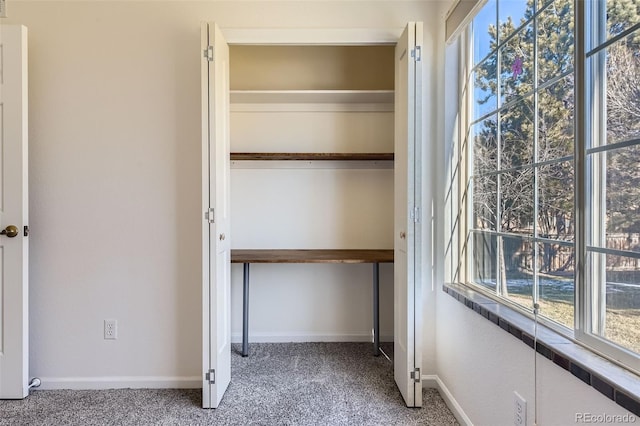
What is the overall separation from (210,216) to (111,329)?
101cm

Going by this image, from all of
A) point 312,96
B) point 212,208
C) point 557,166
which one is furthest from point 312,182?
point 557,166

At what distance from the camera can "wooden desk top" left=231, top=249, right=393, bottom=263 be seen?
234cm

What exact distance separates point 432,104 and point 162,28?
1704 mm

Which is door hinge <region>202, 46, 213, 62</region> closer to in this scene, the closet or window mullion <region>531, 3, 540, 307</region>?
the closet

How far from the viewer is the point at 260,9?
2154 mm

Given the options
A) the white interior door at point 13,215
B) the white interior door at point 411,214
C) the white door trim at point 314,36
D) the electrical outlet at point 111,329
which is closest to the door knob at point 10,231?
the white interior door at point 13,215

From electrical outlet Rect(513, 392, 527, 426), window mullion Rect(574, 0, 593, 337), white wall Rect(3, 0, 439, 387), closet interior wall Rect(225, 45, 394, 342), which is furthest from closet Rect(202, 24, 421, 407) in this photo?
window mullion Rect(574, 0, 593, 337)

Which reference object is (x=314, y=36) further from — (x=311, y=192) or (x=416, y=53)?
(x=311, y=192)

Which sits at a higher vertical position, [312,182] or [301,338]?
[312,182]

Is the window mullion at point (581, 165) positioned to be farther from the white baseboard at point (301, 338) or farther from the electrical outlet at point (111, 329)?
the electrical outlet at point (111, 329)

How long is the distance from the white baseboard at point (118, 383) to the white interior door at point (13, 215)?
0.16m

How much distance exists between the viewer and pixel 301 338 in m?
2.81

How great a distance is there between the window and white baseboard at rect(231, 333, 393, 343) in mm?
1150

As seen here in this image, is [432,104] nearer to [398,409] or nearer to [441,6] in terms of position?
[441,6]
